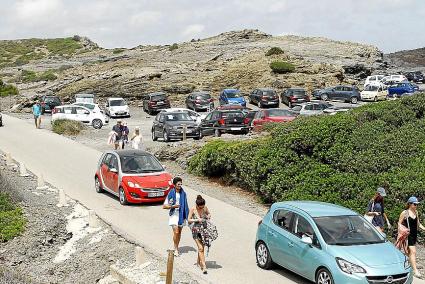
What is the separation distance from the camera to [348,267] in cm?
1043

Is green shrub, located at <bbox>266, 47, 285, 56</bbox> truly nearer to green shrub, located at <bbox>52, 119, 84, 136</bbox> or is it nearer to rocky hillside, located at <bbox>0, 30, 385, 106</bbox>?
rocky hillside, located at <bbox>0, 30, 385, 106</bbox>

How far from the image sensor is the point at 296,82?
57.3 metres

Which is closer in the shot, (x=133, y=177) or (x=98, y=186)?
(x=133, y=177)

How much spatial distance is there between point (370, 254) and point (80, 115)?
3365cm

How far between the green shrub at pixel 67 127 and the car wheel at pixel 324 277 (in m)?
28.6

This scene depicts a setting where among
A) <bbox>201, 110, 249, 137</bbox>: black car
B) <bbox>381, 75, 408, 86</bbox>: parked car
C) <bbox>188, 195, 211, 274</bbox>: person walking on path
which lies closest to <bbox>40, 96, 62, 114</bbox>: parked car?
<bbox>201, 110, 249, 137</bbox>: black car

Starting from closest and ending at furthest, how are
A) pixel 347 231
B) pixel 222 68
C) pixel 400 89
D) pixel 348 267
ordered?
pixel 348 267, pixel 347 231, pixel 400 89, pixel 222 68

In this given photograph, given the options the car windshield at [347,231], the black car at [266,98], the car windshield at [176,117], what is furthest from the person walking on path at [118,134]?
the black car at [266,98]

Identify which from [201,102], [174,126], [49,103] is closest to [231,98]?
[201,102]

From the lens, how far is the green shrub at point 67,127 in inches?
1490

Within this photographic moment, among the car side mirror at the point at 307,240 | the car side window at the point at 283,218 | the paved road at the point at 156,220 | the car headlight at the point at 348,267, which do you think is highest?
the car side window at the point at 283,218

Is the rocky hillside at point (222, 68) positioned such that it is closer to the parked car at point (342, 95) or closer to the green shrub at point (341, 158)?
the parked car at point (342, 95)

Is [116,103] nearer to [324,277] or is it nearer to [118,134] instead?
[118,134]

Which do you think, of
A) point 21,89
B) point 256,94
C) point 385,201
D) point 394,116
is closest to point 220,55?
point 256,94
